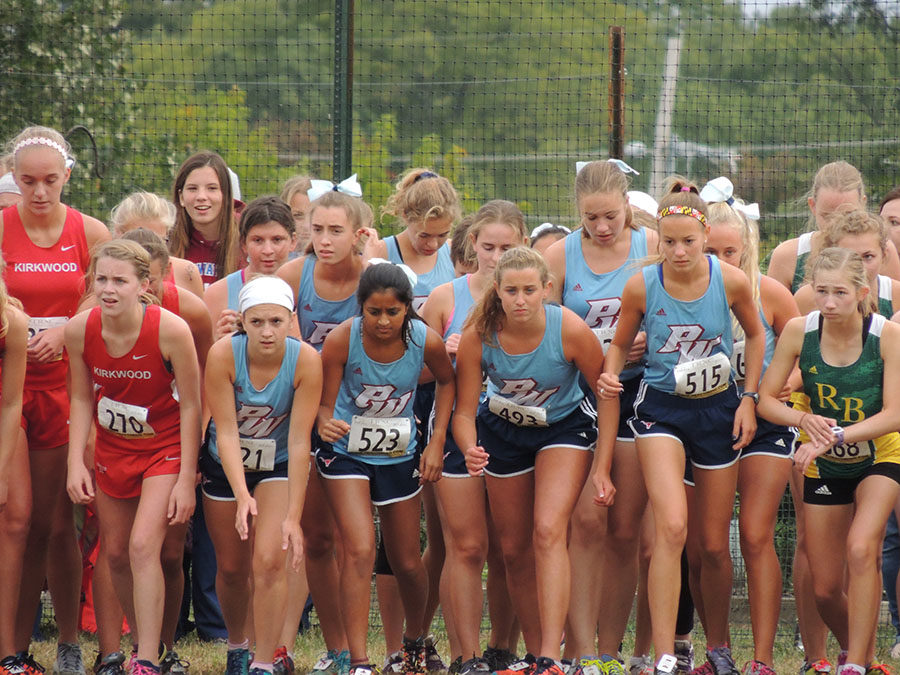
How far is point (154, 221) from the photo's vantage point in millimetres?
5414

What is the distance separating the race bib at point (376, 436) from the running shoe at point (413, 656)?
902 millimetres

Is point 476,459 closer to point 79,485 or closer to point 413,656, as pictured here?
point 413,656

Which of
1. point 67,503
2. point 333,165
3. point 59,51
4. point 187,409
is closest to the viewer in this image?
point 187,409

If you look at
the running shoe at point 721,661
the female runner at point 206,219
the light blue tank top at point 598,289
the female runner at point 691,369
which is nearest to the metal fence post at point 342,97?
the female runner at point 206,219

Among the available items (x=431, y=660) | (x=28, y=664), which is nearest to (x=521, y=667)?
(x=431, y=660)

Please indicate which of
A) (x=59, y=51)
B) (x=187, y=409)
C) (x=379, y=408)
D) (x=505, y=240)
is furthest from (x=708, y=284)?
(x=59, y=51)

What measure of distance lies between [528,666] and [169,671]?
55.4 inches

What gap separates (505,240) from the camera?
503 centimetres

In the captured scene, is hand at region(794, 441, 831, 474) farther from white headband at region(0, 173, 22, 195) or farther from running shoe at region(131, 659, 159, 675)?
white headband at region(0, 173, 22, 195)

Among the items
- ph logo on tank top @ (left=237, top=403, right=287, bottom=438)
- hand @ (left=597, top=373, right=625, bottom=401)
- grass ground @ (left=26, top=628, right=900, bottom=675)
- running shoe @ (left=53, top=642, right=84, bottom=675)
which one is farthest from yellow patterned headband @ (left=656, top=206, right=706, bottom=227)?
running shoe @ (left=53, top=642, right=84, bottom=675)

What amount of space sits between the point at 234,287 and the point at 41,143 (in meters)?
0.98

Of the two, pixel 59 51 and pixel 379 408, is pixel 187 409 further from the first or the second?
pixel 59 51

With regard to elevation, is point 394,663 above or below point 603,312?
below

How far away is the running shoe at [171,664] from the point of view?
4.75 metres
